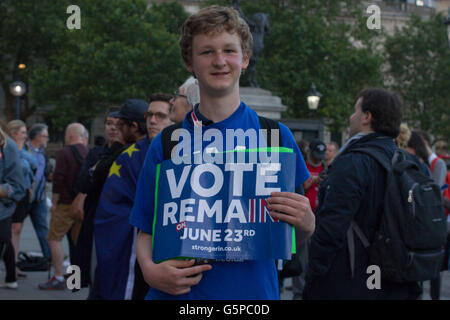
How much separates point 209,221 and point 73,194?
665 centimetres

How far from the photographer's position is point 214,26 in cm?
210

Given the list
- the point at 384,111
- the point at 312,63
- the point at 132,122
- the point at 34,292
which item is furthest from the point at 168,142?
the point at 312,63

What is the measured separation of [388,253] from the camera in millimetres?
3465

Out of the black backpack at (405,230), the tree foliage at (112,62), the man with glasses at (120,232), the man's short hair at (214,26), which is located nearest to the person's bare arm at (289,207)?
the man's short hair at (214,26)

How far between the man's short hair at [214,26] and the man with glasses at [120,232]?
6.94 ft

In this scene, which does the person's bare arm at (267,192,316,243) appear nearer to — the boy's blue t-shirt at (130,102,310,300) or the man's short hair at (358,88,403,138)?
the boy's blue t-shirt at (130,102,310,300)

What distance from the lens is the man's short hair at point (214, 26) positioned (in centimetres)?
210

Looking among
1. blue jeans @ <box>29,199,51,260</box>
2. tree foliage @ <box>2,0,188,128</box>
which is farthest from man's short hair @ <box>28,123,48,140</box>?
Result: tree foliage @ <box>2,0,188,128</box>

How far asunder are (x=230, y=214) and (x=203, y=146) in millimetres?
248

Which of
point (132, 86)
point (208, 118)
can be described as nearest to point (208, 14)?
point (208, 118)

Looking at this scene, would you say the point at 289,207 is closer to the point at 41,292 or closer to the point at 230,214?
the point at 230,214

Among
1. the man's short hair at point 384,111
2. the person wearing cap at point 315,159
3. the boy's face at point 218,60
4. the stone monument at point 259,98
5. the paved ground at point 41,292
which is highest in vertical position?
the stone monument at point 259,98

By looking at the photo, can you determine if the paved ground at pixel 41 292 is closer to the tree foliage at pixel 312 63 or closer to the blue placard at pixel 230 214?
the blue placard at pixel 230 214

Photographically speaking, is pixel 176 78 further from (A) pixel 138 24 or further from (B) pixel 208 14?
(B) pixel 208 14
